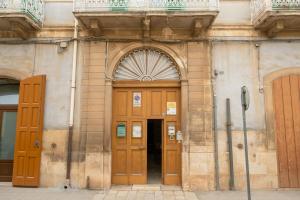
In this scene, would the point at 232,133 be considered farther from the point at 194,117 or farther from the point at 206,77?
the point at 206,77

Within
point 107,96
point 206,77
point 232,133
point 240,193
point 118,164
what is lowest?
point 240,193

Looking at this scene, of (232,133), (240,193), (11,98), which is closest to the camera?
(240,193)

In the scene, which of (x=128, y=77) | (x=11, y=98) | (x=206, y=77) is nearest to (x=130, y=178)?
(x=128, y=77)

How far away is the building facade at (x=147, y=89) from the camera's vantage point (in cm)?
795

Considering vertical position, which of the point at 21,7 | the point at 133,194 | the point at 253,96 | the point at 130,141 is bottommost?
the point at 133,194

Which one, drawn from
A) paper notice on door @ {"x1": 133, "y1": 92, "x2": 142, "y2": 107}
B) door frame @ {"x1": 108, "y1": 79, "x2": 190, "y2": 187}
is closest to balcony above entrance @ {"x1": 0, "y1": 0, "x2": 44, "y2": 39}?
door frame @ {"x1": 108, "y1": 79, "x2": 190, "y2": 187}

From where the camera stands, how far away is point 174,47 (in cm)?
852

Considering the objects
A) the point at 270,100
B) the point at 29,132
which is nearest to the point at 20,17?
the point at 29,132

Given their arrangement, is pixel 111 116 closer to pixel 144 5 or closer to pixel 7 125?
pixel 144 5

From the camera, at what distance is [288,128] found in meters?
8.13

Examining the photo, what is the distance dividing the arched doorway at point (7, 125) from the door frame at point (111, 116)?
305 centimetres

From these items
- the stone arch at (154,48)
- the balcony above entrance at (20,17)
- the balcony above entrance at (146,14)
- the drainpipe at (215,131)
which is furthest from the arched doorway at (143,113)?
the balcony above entrance at (20,17)

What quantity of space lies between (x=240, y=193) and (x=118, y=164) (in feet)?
11.4

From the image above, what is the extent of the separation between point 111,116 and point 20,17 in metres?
3.75
